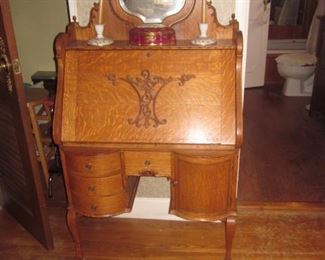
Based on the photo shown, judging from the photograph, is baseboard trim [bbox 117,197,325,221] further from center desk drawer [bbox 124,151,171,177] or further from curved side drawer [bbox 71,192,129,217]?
center desk drawer [bbox 124,151,171,177]

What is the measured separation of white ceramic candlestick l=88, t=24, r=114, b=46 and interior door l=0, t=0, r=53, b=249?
0.38m

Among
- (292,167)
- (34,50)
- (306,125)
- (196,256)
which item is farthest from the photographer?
(306,125)

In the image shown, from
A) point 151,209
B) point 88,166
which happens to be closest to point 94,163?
point 88,166

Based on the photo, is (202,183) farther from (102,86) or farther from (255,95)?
(255,95)

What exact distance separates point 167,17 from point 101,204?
1.04 metres

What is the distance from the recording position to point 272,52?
16.5 ft

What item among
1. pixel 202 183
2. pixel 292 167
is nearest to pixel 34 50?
pixel 202 183

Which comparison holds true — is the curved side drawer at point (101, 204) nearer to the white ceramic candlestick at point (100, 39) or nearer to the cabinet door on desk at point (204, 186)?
the cabinet door on desk at point (204, 186)

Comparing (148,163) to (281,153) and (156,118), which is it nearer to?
(156,118)

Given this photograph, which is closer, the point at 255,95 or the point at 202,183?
the point at 202,183

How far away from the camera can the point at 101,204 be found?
6.04 feet

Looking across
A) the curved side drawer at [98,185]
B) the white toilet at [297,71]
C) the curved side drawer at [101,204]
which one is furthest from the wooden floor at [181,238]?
the white toilet at [297,71]

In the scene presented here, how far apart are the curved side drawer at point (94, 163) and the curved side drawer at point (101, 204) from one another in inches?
5.7

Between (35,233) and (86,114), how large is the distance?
95 cm
